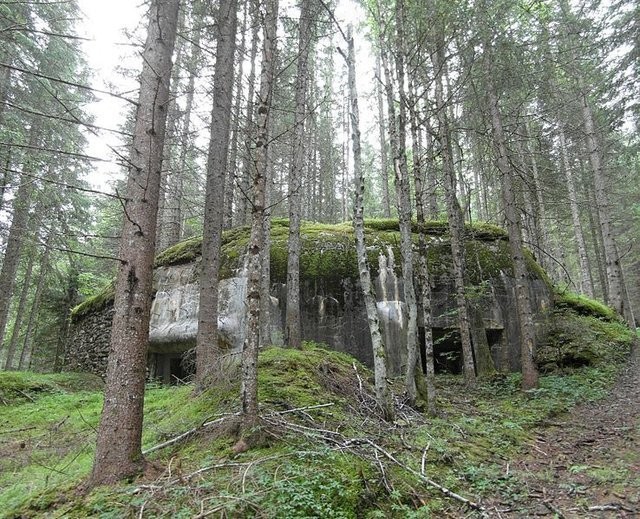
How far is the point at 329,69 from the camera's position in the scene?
23.6m

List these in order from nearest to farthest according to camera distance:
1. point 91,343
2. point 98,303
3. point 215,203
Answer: point 215,203
point 91,343
point 98,303

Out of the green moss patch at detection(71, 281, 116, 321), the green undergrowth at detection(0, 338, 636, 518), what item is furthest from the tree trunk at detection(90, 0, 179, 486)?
the green moss patch at detection(71, 281, 116, 321)

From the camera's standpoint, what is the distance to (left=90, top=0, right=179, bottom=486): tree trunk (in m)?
3.40

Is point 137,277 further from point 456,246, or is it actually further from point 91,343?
point 91,343

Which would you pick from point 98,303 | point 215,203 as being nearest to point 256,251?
point 215,203

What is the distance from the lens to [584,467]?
4.52m

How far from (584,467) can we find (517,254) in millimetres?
4962

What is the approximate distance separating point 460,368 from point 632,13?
10.9m

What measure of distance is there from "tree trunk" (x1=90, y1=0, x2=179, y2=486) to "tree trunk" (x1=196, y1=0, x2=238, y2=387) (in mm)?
2308

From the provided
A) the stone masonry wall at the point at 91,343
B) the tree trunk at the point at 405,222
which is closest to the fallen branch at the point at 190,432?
the tree trunk at the point at 405,222

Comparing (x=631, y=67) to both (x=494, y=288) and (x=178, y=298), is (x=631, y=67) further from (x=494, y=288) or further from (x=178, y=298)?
(x=178, y=298)

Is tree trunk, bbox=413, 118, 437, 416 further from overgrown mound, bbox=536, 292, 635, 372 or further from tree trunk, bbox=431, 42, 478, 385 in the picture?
overgrown mound, bbox=536, 292, 635, 372

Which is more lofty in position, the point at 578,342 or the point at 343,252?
the point at 343,252

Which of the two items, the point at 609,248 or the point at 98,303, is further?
the point at 609,248
